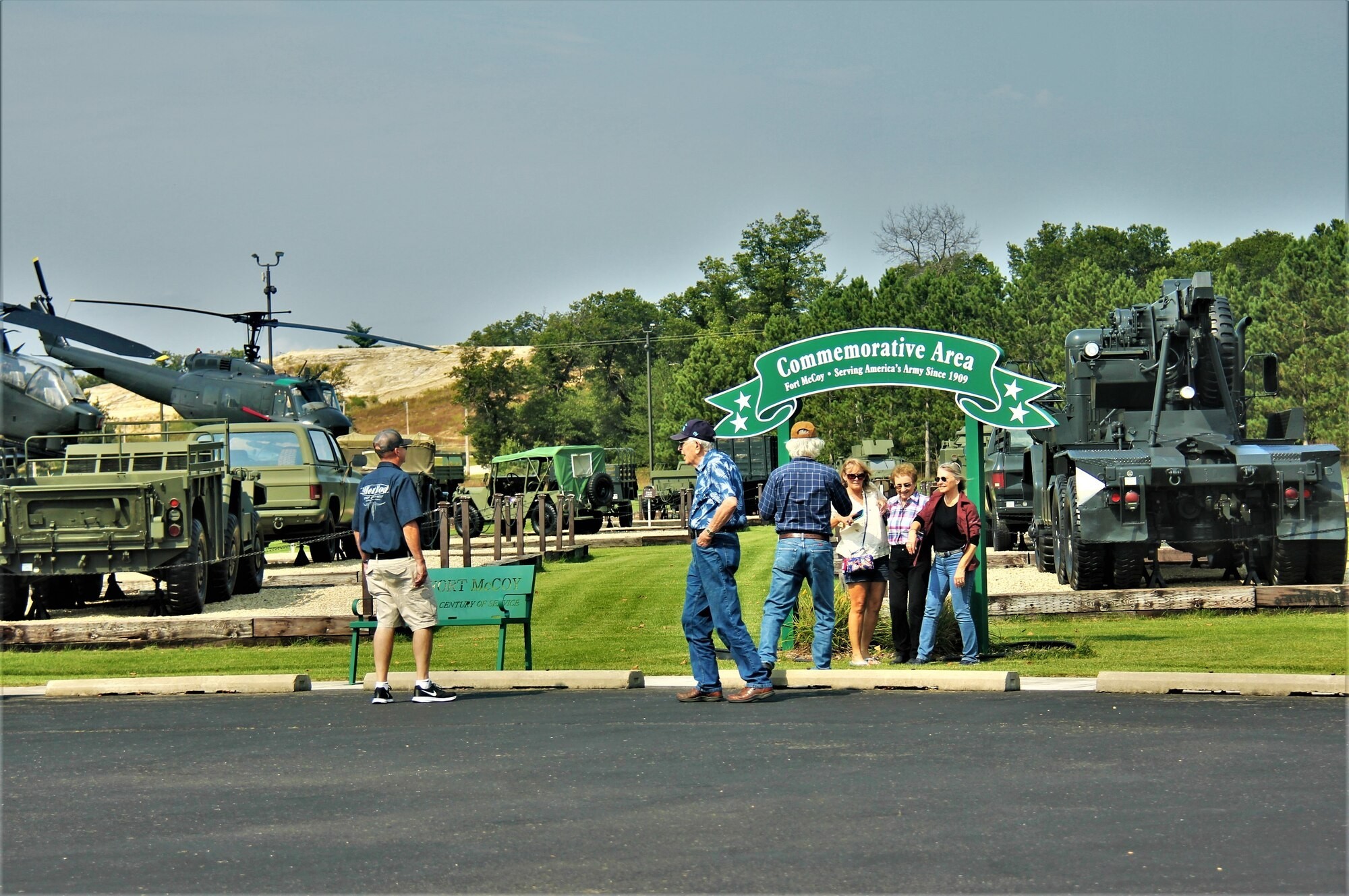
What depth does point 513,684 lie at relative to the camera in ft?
36.7

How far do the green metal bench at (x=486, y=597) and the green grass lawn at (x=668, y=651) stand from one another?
1.03 m

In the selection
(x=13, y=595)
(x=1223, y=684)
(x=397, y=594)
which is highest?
(x=397, y=594)

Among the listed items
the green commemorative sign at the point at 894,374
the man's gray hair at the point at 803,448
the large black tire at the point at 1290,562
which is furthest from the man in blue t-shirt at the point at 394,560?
the large black tire at the point at 1290,562

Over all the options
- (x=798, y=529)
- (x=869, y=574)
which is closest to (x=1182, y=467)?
(x=869, y=574)

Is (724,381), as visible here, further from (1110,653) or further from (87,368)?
(1110,653)

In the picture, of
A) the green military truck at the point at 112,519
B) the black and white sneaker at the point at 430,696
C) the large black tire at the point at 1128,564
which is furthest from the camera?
the green military truck at the point at 112,519

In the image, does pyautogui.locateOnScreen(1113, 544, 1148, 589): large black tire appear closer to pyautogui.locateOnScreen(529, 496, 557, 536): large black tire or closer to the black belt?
the black belt

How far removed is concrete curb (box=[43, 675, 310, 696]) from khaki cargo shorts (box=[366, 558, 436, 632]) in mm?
901

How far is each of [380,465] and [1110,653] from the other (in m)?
5.81

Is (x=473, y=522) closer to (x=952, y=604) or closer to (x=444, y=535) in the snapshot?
(x=444, y=535)

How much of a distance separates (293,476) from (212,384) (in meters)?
7.01

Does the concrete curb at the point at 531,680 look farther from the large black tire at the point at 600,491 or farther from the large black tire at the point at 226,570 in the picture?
the large black tire at the point at 600,491

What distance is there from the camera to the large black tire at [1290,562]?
57.1 ft

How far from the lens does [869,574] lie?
40.7ft
